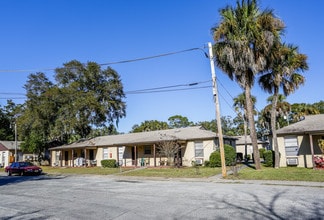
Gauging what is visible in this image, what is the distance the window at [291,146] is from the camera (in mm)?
22969

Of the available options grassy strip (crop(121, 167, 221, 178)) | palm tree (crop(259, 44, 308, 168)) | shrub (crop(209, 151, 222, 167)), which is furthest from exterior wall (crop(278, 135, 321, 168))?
grassy strip (crop(121, 167, 221, 178))

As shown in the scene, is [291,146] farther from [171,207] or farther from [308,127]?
[171,207]

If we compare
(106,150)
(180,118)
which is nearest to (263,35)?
(106,150)

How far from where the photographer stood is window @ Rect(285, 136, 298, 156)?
22969 millimetres

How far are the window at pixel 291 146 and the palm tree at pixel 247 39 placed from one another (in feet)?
13.0

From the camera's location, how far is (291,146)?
23.2 meters

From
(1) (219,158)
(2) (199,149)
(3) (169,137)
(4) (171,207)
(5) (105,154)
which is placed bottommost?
(4) (171,207)

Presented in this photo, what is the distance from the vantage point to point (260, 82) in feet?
78.1

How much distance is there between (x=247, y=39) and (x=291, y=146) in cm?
981

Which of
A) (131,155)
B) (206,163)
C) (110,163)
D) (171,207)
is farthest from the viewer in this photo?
(131,155)

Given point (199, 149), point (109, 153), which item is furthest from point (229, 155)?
point (109, 153)

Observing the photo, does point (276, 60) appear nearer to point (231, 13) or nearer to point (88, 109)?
point (231, 13)

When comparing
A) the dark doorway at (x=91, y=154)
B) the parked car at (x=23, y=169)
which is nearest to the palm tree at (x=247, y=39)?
the parked car at (x=23, y=169)

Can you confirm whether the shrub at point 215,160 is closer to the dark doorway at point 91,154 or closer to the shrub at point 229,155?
the shrub at point 229,155
